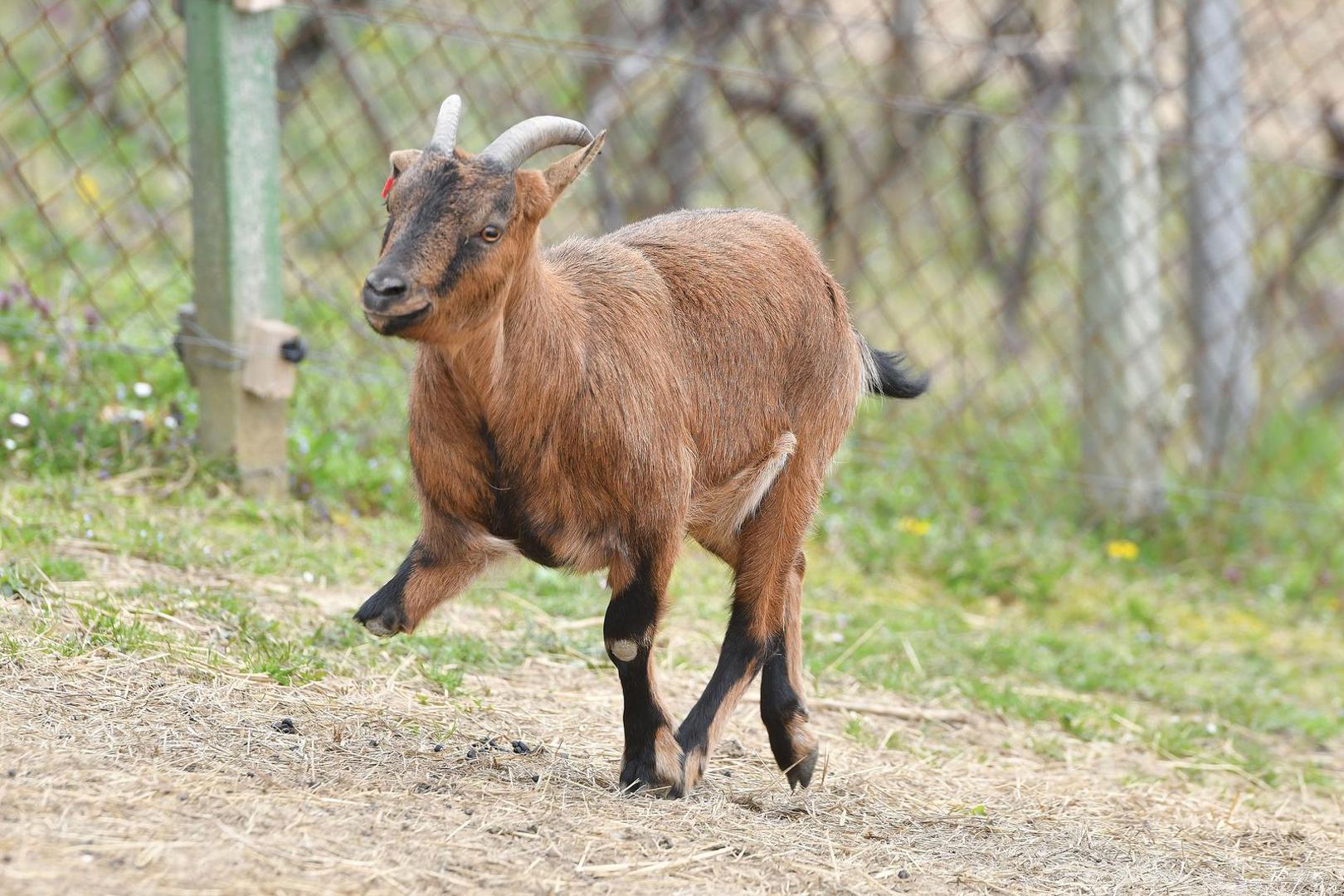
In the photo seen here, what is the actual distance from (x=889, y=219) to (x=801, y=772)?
13.5ft

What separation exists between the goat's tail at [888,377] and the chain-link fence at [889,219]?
1405 millimetres

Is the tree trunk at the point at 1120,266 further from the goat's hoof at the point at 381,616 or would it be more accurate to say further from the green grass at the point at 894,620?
the goat's hoof at the point at 381,616

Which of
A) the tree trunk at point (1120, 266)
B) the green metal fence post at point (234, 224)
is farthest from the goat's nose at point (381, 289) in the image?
the tree trunk at point (1120, 266)

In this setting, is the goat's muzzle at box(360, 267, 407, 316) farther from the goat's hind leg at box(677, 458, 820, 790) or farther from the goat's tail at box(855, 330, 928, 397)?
the goat's tail at box(855, 330, 928, 397)

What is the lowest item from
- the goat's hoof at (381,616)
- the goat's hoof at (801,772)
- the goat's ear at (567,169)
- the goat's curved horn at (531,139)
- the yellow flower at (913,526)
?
the yellow flower at (913,526)

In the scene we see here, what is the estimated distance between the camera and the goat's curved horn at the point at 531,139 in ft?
11.2

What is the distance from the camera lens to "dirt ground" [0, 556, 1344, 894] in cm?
296

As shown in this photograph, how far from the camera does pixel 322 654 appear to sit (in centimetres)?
460

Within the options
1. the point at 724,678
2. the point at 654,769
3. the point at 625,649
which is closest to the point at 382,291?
the point at 625,649

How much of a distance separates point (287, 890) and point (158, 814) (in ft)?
1.32

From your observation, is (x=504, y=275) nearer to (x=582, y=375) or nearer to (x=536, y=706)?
(x=582, y=375)

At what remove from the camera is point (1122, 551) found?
750cm

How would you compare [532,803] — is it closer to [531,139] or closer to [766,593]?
[766,593]

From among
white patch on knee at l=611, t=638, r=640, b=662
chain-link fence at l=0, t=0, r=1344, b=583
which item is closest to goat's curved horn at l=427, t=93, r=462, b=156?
white patch on knee at l=611, t=638, r=640, b=662
